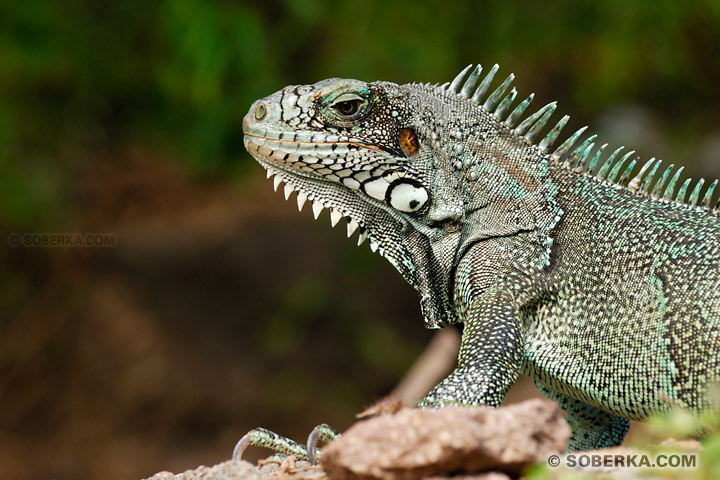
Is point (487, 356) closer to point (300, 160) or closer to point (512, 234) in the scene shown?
point (512, 234)

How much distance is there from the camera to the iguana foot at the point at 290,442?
4445 millimetres

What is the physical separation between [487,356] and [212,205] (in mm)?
13343

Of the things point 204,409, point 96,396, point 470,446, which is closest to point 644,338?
point 470,446

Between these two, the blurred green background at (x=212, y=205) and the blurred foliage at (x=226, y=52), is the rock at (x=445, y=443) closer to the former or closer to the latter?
the blurred foliage at (x=226, y=52)

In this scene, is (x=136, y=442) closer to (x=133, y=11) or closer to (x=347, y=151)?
(x=133, y=11)

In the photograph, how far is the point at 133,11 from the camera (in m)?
10.2

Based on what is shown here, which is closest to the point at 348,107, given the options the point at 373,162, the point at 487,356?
the point at 373,162

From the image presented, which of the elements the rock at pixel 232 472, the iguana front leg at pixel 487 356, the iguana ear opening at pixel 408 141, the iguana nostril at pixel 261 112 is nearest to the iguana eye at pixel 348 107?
the iguana ear opening at pixel 408 141

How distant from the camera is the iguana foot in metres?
4.45

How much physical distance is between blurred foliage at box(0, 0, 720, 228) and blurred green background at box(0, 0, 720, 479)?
3cm

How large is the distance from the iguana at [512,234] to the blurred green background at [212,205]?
4.53 m

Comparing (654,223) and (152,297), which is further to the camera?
(152,297)

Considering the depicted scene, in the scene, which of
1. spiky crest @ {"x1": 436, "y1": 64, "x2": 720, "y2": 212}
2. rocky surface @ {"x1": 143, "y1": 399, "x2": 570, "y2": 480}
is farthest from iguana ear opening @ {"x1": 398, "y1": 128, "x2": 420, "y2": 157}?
rocky surface @ {"x1": 143, "y1": 399, "x2": 570, "y2": 480}

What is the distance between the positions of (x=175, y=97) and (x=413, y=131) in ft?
19.9
